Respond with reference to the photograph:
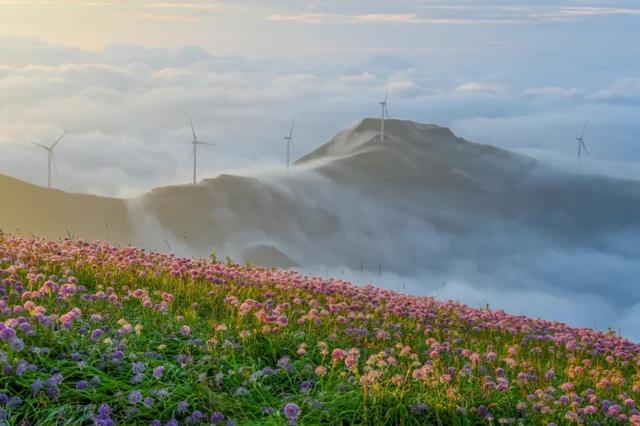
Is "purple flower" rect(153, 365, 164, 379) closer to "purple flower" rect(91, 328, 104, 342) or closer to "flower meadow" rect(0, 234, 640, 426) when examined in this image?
"flower meadow" rect(0, 234, 640, 426)

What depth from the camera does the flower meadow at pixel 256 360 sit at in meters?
8.78

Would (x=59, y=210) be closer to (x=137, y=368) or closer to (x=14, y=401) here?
(x=137, y=368)

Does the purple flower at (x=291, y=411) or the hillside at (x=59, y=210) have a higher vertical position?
the purple flower at (x=291, y=411)

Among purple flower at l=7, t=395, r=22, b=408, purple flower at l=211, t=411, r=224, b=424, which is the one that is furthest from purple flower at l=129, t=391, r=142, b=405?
purple flower at l=7, t=395, r=22, b=408

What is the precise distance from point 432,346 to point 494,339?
3.00 metres

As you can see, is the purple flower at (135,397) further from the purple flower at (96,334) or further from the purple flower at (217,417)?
the purple flower at (96,334)

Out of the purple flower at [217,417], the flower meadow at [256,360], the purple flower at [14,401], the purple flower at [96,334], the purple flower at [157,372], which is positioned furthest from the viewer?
the purple flower at [96,334]

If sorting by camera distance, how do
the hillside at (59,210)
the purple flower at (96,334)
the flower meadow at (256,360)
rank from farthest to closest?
1. the hillside at (59,210)
2. the purple flower at (96,334)
3. the flower meadow at (256,360)

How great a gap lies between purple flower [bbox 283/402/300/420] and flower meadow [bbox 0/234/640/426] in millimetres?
11

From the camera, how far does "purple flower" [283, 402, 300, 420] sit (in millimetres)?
8258

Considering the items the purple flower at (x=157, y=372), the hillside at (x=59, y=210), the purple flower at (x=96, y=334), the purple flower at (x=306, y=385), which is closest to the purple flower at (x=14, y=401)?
the purple flower at (x=157, y=372)

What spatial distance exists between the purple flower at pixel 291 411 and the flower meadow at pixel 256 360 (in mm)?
11

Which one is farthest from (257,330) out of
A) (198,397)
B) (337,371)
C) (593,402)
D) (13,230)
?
(13,230)

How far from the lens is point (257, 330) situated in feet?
36.0
